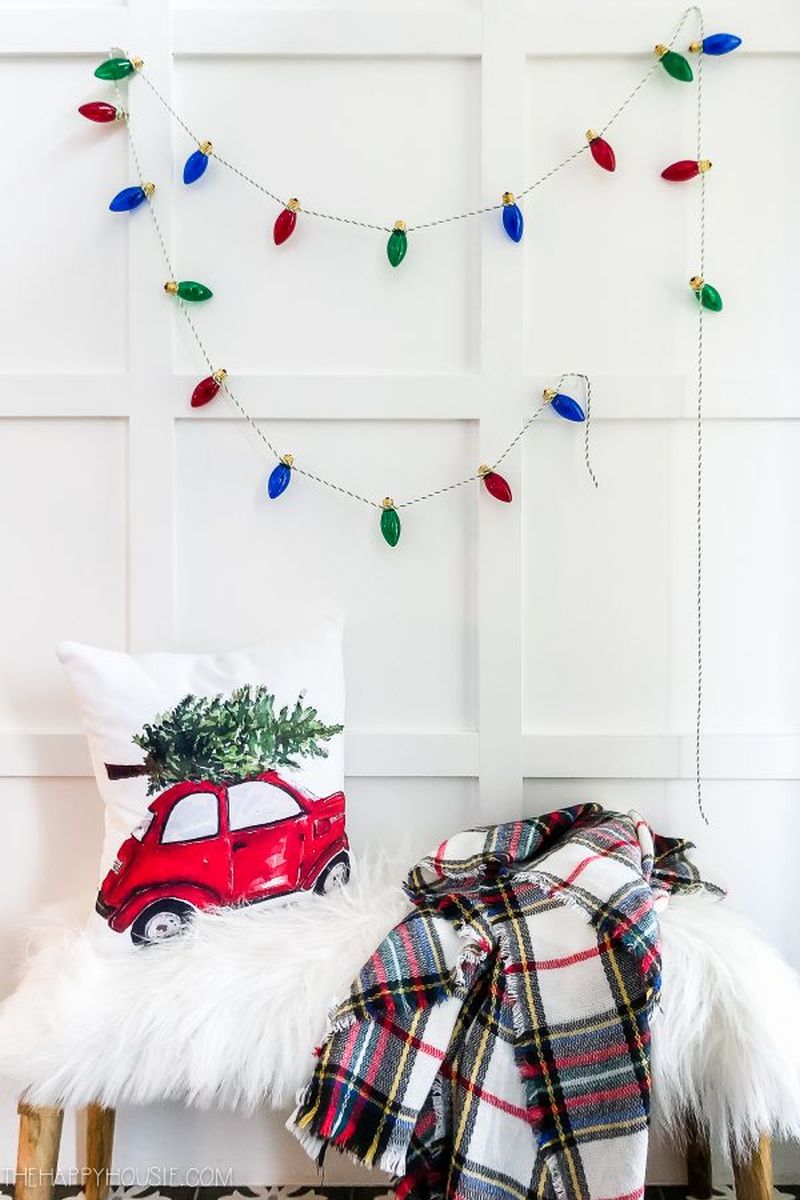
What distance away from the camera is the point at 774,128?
1.48 metres

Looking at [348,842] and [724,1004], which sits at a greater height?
[348,842]

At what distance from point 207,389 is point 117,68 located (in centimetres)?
50

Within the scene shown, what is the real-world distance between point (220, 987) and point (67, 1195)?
24.7 inches

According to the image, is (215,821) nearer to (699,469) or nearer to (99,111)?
(699,469)

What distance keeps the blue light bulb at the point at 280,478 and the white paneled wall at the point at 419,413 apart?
0.03 metres

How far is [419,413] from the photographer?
1.49 m

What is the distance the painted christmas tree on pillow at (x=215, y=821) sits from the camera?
1281 millimetres

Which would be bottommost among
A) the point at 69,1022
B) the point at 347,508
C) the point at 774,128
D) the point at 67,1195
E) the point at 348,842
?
the point at 67,1195

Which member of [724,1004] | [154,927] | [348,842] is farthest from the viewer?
[348,842]

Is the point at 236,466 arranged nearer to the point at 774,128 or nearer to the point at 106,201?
the point at 106,201

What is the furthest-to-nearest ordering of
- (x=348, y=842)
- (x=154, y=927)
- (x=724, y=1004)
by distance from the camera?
1. (x=348, y=842)
2. (x=154, y=927)
3. (x=724, y=1004)

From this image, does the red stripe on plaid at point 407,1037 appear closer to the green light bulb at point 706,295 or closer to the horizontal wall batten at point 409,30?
the green light bulb at point 706,295

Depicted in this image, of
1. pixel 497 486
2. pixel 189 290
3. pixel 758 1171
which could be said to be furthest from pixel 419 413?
pixel 758 1171

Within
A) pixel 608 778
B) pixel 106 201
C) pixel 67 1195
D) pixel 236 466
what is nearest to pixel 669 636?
pixel 608 778
